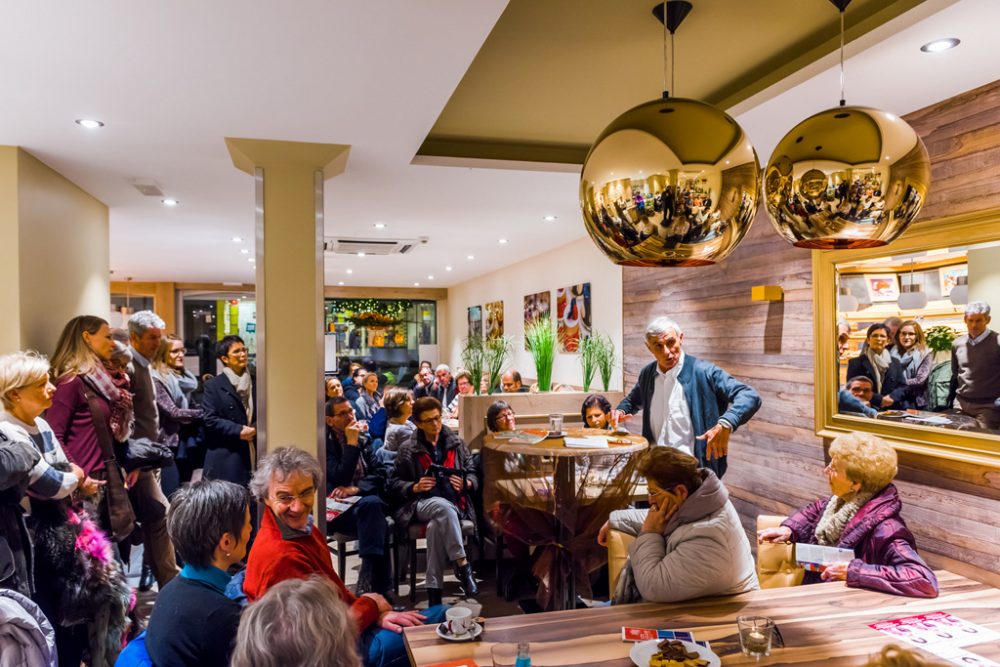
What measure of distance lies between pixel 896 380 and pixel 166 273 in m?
10.3

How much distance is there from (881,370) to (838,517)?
1.24 m

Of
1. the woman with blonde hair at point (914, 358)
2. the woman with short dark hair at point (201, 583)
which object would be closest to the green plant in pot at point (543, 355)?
the woman with blonde hair at point (914, 358)

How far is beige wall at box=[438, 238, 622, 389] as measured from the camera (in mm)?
6516

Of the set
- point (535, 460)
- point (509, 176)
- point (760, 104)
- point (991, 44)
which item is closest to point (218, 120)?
point (509, 176)

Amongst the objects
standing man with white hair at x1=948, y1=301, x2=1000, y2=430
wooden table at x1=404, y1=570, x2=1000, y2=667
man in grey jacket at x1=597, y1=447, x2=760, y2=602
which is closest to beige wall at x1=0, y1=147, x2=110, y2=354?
wooden table at x1=404, y1=570, x2=1000, y2=667

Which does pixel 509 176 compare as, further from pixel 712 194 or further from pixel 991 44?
pixel 712 194

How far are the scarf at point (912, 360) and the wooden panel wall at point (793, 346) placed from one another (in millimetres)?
410

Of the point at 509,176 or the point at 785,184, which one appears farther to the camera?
the point at 509,176

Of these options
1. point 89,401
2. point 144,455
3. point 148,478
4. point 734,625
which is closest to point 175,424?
point 148,478

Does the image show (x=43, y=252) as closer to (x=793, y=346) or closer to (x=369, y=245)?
(x=369, y=245)

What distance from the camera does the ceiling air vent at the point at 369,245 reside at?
22.9 feet

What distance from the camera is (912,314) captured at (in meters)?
3.21

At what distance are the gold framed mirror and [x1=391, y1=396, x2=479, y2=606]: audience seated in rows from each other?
2105 millimetres

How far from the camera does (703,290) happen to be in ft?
16.5
